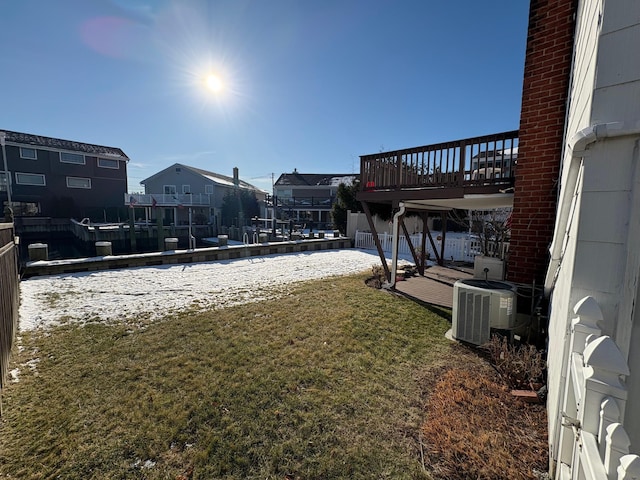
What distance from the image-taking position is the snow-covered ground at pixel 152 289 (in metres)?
5.19

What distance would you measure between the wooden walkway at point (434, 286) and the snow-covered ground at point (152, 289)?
199cm

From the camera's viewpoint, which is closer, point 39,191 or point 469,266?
point 469,266

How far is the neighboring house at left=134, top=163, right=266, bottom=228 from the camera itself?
94.9ft

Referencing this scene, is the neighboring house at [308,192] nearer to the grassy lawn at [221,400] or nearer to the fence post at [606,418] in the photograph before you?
the grassy lawn at [221,400]

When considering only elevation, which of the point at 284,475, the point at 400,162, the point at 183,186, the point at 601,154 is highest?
the point at 183,186

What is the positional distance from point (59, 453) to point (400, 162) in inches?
268

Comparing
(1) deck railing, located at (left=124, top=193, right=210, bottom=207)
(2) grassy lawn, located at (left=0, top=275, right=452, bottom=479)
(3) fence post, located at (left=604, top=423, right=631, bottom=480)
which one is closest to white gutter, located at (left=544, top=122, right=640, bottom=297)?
(3) fence post, located at (left=604, top=423, right=631, bottom=480)

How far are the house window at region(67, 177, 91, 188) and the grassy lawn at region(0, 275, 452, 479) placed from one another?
3080 centimetres

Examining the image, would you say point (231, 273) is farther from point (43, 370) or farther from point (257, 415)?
point (257, 415)

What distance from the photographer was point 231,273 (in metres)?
8.77

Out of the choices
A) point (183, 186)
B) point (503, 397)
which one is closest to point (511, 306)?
point (503, 397)

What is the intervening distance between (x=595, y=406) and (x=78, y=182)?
3649 cm

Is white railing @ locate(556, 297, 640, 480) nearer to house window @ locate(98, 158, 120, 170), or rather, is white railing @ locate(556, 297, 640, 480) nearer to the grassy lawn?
the grassy lawn

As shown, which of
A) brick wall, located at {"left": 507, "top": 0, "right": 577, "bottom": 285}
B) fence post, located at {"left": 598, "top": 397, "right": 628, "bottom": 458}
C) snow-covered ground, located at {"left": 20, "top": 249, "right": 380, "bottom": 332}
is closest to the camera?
fence post, located at {"left": 598, "top": 397, "right": 628, "bottom": 458}
